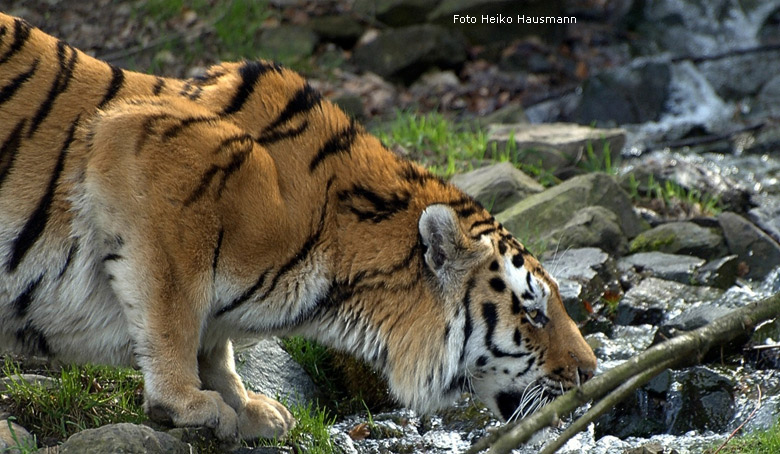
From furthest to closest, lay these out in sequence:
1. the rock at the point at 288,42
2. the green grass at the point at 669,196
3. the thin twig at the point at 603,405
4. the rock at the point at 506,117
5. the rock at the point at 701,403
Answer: the rock at the point at 288,42, the rock at the point at 506,117, the green grass at the point at 669,196, the rock at the point at 701,403, the thin twig at the point at 603,405

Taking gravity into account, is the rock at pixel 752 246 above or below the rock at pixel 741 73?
below

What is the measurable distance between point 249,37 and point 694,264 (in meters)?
7.07

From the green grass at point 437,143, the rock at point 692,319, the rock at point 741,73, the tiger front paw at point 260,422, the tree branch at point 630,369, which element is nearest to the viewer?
the tree branch at point 630,369

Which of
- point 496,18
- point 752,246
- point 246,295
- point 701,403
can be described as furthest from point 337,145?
point 496,18

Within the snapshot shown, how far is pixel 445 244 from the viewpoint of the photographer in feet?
13.6

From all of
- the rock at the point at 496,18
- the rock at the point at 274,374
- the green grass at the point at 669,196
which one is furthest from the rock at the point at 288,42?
the rock at the point at 274,374

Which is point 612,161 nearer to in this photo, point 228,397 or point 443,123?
point 443,123

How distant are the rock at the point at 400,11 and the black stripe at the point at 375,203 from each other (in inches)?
351

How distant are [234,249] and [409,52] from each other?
27.9 ft

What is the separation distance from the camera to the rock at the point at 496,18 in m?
12.8

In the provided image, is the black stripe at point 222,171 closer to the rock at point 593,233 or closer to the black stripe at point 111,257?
the black stripe at point 111,257

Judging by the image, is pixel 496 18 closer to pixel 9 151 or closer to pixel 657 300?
pixel 657 300

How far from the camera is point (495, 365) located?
14.1 feet

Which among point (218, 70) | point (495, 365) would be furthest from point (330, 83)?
point (495, 365)
